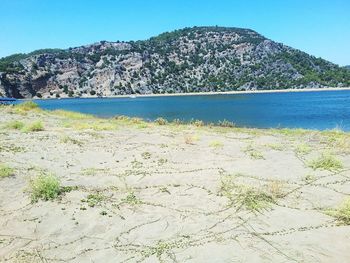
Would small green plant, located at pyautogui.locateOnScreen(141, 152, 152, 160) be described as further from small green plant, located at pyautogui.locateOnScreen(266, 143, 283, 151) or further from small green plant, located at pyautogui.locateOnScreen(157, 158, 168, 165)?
small green plant, located at pyautogui.locateOnScreen(266, 143, 283, 151)

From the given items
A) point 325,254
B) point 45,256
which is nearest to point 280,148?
point 325,254

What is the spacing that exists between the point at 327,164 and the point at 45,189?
879 centimetres

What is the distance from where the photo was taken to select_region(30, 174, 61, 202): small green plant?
38.8ft

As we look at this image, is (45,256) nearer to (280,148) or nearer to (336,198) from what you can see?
(336,198)

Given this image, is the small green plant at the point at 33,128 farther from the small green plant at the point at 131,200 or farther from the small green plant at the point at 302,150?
the small green plant at the point at 302,150

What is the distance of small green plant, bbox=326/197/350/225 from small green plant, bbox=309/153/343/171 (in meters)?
4.17

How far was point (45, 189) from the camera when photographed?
12.0 meters

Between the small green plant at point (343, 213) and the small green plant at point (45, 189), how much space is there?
6.91 metres

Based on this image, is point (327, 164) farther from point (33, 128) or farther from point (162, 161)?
point (33, 128)

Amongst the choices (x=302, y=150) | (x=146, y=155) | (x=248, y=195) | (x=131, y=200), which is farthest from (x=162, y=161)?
(x=302, y=150)

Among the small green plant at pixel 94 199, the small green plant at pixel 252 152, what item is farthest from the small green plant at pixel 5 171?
the small green plant at pixel 252 152

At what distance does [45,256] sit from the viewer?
8.85 m

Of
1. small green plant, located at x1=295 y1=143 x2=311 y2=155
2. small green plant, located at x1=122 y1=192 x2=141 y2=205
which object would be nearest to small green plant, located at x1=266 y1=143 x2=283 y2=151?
small green plant, located at x1=295 y1=143 x2=311 y2=155

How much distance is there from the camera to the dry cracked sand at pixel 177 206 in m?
8.90
